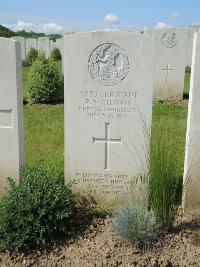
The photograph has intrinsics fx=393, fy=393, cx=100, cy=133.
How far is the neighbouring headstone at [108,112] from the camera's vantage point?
3816 mm

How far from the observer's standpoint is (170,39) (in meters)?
9.41

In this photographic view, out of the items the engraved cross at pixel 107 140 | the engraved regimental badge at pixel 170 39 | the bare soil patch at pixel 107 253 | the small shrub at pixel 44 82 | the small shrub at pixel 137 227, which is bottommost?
the bare soil patch at pixel 107 253

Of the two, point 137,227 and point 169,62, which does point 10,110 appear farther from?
point 169,62

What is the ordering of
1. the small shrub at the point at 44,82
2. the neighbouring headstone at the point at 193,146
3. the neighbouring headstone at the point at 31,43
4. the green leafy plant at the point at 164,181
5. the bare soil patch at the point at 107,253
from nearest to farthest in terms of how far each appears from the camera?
the bare soil patch at the point at 107,253 < the green leafy plant at the point at 164,181 < the neighbouring headstone at the point at 193,146 < the small shrub at the point at 44,82 < the neighbouring headstone at the point at 31,43

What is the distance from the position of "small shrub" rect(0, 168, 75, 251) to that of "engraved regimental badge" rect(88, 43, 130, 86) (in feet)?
3.78

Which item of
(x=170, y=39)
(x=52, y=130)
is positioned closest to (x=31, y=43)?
(x=170, y=39)

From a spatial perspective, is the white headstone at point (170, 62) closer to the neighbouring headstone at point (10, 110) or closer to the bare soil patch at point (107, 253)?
A: the neighbouring headstone at point (10, 110)

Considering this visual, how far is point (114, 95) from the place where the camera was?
3918mm

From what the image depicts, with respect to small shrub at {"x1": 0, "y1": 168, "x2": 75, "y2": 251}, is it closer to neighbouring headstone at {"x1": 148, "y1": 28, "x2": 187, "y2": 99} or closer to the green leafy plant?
the green leafy plant

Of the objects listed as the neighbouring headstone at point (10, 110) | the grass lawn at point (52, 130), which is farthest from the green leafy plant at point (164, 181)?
the neighbouring headstone at point (10, 110)

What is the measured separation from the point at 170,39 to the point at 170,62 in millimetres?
582

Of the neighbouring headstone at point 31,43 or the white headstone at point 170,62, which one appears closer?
the white headstone at point 170,62

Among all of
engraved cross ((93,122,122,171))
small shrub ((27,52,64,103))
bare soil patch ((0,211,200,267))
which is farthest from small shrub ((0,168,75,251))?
small shrub ((27,52,64,103))

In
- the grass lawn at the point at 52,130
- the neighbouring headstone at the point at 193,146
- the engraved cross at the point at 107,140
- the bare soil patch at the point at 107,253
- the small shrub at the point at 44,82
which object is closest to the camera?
the bare soil patch at the point at 107,253
